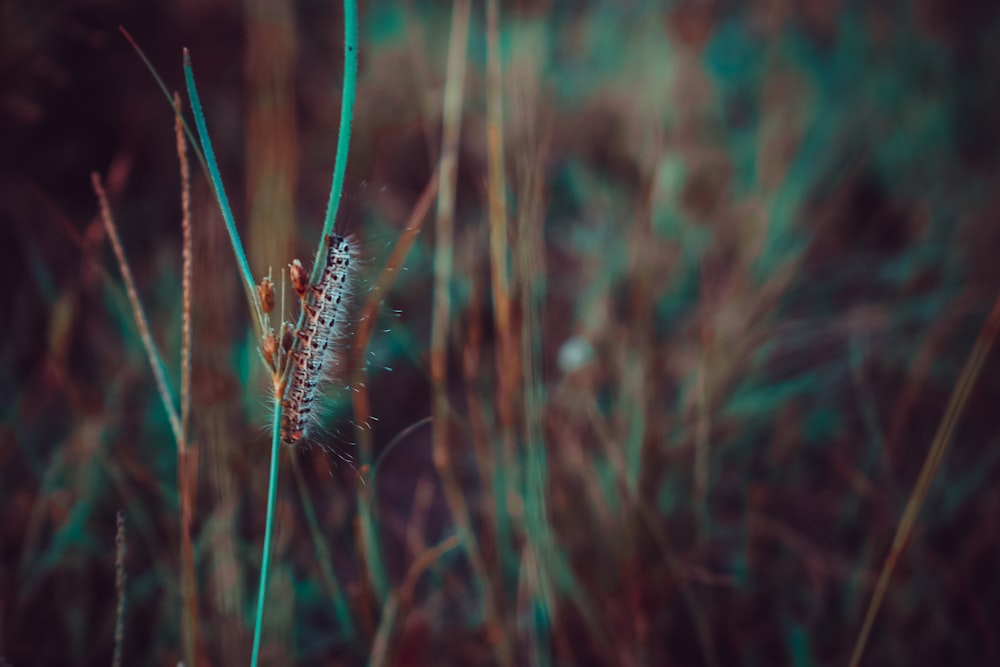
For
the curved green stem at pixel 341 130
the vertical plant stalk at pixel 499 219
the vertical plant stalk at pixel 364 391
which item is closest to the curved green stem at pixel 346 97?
the curved green stem at pixel 341 130

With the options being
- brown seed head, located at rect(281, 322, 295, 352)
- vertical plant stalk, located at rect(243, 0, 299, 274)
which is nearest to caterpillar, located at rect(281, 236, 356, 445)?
brown seed head, located at rect(281, 322, 295, 352)

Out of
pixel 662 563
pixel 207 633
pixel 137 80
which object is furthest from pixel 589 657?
pixel 137 80

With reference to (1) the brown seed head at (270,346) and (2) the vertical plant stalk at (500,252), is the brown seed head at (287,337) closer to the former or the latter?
(1) the brown seed head at (270,346)

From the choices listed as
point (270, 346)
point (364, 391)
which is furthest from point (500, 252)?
point (270, 346)

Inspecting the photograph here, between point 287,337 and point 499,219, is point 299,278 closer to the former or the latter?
point 287,337

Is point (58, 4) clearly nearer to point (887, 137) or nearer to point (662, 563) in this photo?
point (662, 563)

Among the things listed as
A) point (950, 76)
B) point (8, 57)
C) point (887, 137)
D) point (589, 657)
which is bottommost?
point (589, 657)

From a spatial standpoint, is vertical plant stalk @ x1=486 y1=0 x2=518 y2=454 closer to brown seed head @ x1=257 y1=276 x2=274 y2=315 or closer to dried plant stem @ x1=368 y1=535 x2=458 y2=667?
dried plant stem @ x1=368 y1=535 x2=458 y2=667
